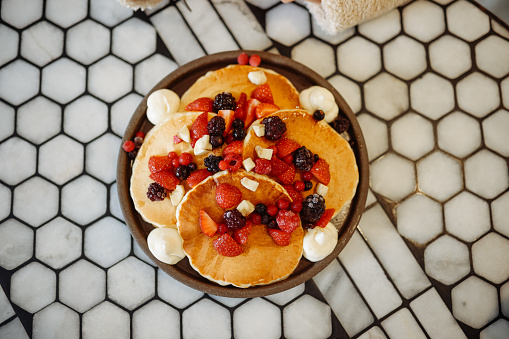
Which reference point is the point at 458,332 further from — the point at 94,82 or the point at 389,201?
the point at 94,82

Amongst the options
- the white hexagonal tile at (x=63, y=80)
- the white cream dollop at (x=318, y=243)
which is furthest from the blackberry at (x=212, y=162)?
the white hexagonal tile at (x=63, y=80)

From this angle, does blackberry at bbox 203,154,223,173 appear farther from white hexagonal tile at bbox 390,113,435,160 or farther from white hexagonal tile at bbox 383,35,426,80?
white hexagonal tile at bbox 383,35,426,80

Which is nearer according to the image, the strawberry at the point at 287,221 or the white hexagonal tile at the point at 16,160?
the strawberry at the point at 287,221

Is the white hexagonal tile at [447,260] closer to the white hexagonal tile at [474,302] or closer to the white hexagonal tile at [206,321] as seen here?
the white hexagonal tile at [474,302]

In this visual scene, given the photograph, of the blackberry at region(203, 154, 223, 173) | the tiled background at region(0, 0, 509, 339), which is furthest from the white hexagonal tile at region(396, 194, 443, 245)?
the blackberry at region(203, 154, 223, 173)

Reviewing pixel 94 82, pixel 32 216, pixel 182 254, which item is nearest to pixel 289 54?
pixel 94 82
